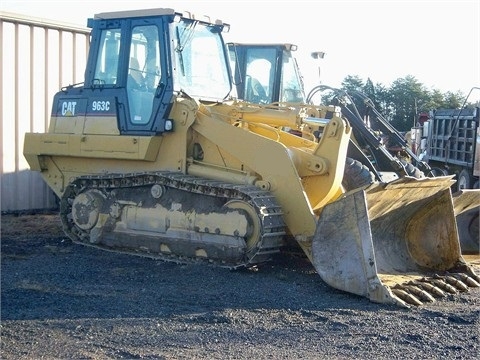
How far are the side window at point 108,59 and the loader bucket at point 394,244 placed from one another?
12.1 feet

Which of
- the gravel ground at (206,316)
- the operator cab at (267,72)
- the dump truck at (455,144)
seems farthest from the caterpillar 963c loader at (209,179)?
the dump truck at (455,144)

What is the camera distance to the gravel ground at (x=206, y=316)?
18.5ft

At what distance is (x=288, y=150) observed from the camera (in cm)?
841

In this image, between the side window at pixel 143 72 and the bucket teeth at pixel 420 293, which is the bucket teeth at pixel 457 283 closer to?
the bucket teeth at pixel 420 293

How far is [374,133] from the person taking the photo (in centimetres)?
1182

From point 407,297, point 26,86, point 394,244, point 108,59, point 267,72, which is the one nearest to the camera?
point 407,297

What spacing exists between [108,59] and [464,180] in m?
9.44

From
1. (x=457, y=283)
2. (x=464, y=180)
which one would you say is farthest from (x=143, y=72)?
(x=464, y=180)

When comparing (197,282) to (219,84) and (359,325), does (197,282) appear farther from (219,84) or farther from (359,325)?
(219,84)

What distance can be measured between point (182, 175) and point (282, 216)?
1441mm

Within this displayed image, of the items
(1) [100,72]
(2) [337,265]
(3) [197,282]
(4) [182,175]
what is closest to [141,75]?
(1) [100,72]

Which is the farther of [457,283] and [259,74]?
[259,74]

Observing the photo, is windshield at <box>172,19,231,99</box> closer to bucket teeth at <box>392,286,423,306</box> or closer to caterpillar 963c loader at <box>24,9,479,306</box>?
caterpillar 963c loader at <box>24,9,479,306</box>

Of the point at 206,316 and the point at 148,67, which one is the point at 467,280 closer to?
the point at 206,316
